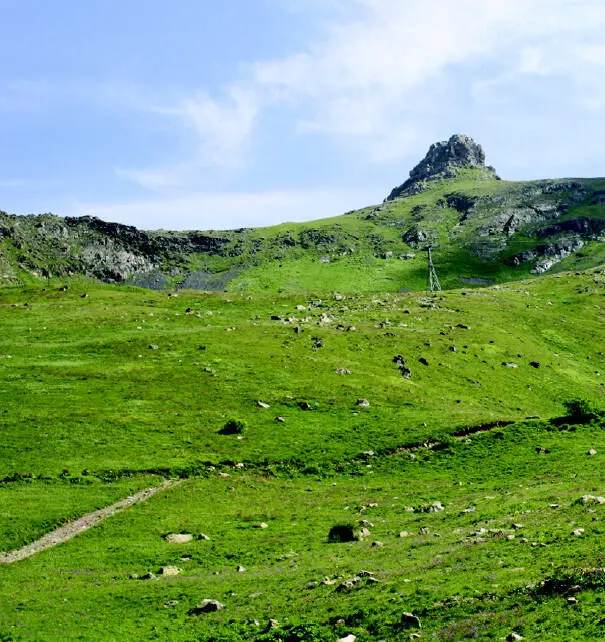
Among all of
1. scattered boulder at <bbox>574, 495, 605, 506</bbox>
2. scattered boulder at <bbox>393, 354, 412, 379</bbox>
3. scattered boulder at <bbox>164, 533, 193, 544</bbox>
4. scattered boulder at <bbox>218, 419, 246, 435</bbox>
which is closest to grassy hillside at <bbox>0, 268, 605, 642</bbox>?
scattered boulder at <bbox>393, 354, 412, 379</bbox>

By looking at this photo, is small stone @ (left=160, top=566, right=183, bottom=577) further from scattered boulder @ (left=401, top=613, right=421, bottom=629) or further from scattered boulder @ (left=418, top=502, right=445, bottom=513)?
scattered boulder @ (left=418, top=502, right=445, bottom=513)

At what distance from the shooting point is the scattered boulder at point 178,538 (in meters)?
37.0

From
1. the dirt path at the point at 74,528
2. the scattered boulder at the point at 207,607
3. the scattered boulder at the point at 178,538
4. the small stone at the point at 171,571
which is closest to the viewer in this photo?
the scattered boulder at the point at 207,607

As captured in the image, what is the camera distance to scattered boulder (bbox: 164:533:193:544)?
121 ft

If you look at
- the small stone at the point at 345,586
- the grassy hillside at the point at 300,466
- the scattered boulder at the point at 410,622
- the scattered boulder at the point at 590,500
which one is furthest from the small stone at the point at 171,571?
the scattered boulder at the point at 590,500

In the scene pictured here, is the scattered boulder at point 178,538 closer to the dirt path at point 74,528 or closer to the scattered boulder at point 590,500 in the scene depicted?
the dirt path at point 74,528

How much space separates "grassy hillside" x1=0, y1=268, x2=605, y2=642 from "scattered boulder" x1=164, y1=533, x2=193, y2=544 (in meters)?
0.75

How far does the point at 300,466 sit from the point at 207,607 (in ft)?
87.9

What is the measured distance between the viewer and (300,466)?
5159 centimetres

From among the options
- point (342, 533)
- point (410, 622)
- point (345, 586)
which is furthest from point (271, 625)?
point (342, 533)

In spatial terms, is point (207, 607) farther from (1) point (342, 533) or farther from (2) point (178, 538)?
(2) point (178, 538)

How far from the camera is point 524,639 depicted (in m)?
16.8

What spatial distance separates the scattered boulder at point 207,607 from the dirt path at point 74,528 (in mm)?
15750

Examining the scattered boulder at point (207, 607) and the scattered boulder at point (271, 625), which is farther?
the scattered boulder at point (207, 607)
